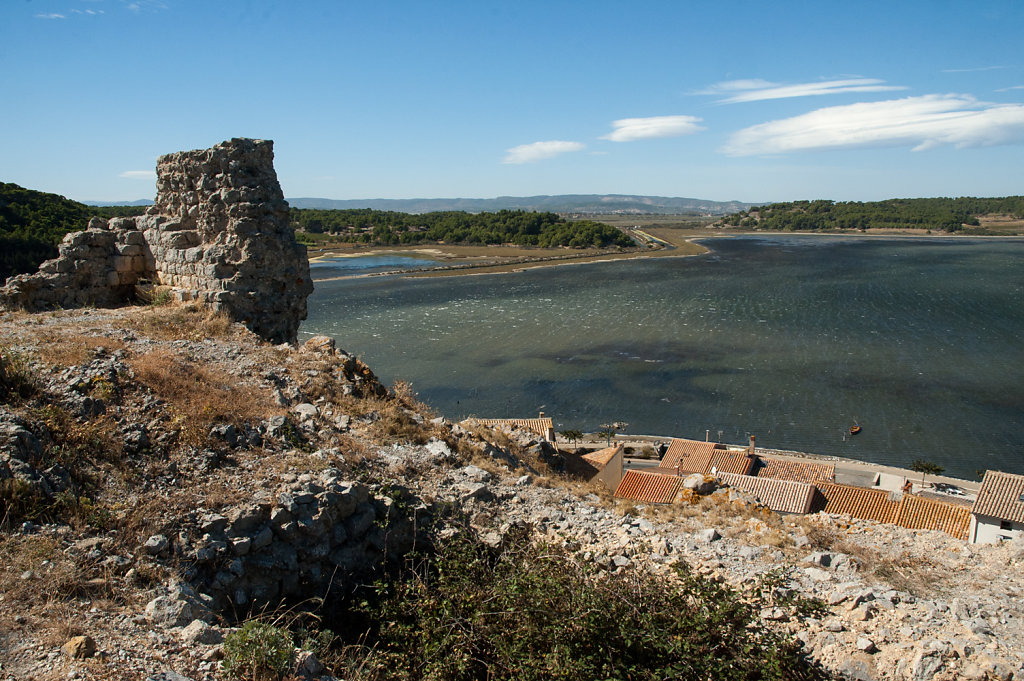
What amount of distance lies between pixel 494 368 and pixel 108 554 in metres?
36.7

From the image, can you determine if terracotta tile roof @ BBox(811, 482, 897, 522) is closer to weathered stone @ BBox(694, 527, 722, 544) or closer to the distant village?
the distant village

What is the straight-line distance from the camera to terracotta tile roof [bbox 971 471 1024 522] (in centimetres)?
1365

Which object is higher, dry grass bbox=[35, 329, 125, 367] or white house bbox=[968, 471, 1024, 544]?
dry grass bbox=[35, 329, 125, 367]

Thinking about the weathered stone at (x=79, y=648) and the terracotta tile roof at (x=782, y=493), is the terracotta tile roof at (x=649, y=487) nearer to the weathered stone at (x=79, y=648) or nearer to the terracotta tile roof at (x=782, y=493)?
the terracotta tile roof at (x=782, y=493)

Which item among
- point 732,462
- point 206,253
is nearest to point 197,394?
point 206,253

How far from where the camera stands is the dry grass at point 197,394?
673 centimetres

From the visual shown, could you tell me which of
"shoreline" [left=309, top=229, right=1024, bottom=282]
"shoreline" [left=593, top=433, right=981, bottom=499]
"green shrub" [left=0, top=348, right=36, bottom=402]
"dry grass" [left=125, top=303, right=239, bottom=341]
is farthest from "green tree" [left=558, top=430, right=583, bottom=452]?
"shoreline" [left=309, top=229, right=1024, bottom=282]

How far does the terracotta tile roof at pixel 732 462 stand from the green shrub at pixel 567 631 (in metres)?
17.0

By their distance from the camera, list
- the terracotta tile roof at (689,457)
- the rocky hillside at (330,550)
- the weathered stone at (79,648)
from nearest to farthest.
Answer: the weathered stone at (79,648) → the rocky hillside at (330,550) → the terracotta tile roof at (689,457)

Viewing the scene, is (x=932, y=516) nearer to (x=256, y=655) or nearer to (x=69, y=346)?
(x=256, y=655)

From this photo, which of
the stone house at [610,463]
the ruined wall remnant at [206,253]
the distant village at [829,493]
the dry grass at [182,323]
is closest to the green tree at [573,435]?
the distant village at [829,493]

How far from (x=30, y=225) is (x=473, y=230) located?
110831mm

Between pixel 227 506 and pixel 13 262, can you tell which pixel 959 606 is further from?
pixel 13 262

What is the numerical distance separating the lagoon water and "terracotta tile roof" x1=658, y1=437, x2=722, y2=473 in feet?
15.6
